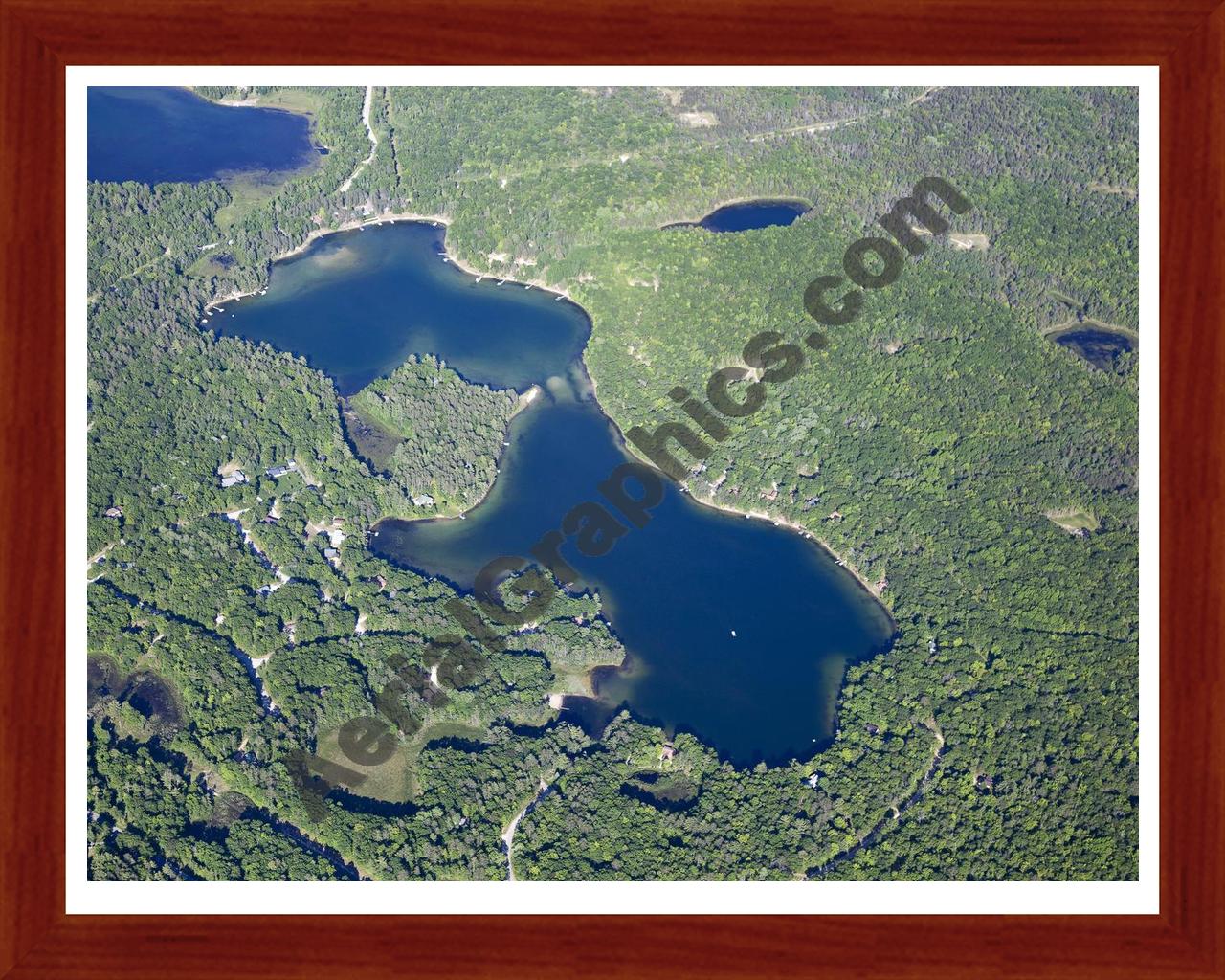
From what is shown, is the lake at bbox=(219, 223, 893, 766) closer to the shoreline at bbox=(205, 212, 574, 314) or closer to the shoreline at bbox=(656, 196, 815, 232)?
the shoreline at bbox=(205, 212, 574, 314)

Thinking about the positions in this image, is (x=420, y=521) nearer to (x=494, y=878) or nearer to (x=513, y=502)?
(x=513, y=502)

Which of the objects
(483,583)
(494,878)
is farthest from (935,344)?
(494,878)

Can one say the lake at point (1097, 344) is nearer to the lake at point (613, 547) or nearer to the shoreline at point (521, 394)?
the shoreline at point (521, 394)

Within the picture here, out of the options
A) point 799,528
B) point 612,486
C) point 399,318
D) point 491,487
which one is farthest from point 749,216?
point 491,487

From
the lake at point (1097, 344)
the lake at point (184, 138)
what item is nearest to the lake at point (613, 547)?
the lake at point (184, 138)

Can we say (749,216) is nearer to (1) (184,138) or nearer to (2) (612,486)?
(2) (612,486)
